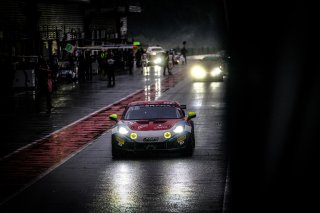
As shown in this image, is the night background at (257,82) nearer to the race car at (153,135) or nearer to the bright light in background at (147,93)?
the race car at (153,135)

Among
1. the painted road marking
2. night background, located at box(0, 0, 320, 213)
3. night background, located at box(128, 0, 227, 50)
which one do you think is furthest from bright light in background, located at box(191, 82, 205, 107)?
night background, located at box(128, 0, 227, 50)

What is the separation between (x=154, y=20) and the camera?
493 ft

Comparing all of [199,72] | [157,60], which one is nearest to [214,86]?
[199,72]

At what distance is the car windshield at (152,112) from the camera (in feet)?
58.1

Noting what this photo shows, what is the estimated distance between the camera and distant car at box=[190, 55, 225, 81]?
45.3 metres

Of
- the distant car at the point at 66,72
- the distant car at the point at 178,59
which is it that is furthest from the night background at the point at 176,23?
the distant car at the point at 66,72

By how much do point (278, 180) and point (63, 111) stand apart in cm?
1751

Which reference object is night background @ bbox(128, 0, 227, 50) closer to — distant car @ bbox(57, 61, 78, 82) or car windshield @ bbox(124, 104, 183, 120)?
distant car @ bbox(57, 61, 78, 82)

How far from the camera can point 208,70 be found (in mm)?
45594

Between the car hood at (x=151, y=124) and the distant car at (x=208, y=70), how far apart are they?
2811 cm

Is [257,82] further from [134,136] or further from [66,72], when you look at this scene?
[134,136]

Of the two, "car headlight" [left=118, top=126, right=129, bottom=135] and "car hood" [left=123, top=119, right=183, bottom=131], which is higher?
"car hood" [left=123, top=119, right=183, bottom=131]

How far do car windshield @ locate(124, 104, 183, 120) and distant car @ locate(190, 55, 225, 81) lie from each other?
2722 centimetres

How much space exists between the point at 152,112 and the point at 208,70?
2789 cm
